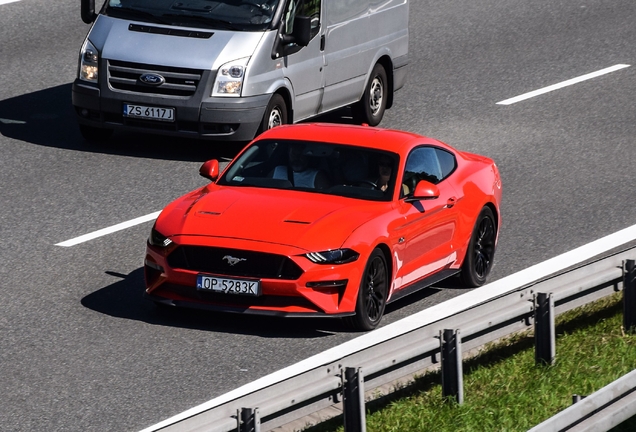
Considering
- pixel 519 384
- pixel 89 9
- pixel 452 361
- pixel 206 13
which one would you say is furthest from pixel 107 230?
pixel 452 361

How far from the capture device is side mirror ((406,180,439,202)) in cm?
1145

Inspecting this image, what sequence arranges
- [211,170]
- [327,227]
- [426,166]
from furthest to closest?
[426,166] → [211,170] → [327,227]

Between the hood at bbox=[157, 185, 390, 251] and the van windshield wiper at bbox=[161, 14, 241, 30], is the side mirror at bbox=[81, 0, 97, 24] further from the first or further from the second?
the hood at bbox=[157, 185, 390, 251]

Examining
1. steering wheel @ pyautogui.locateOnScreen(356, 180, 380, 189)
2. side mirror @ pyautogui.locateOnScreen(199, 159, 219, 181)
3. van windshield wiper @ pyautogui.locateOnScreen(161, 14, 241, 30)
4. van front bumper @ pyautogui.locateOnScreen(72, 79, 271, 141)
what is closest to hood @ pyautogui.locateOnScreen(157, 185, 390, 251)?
steering wheel @ pyautogui.locateOnScreen(356, 180, 380, 189)

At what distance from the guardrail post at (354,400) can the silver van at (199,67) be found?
8193 millimetres

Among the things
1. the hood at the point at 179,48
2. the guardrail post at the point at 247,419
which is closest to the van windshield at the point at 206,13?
the hood at the point at 179,48

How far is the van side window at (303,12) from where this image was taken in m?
16.6

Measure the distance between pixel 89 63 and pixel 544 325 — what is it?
800cm

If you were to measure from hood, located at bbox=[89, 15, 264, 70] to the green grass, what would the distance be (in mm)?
6149

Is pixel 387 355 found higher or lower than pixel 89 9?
lower

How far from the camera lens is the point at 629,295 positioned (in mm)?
10828

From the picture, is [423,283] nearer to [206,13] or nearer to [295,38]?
[295,38]

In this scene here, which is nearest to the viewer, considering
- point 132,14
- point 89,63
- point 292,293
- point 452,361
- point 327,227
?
point 452,361

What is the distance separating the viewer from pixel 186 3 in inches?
648
